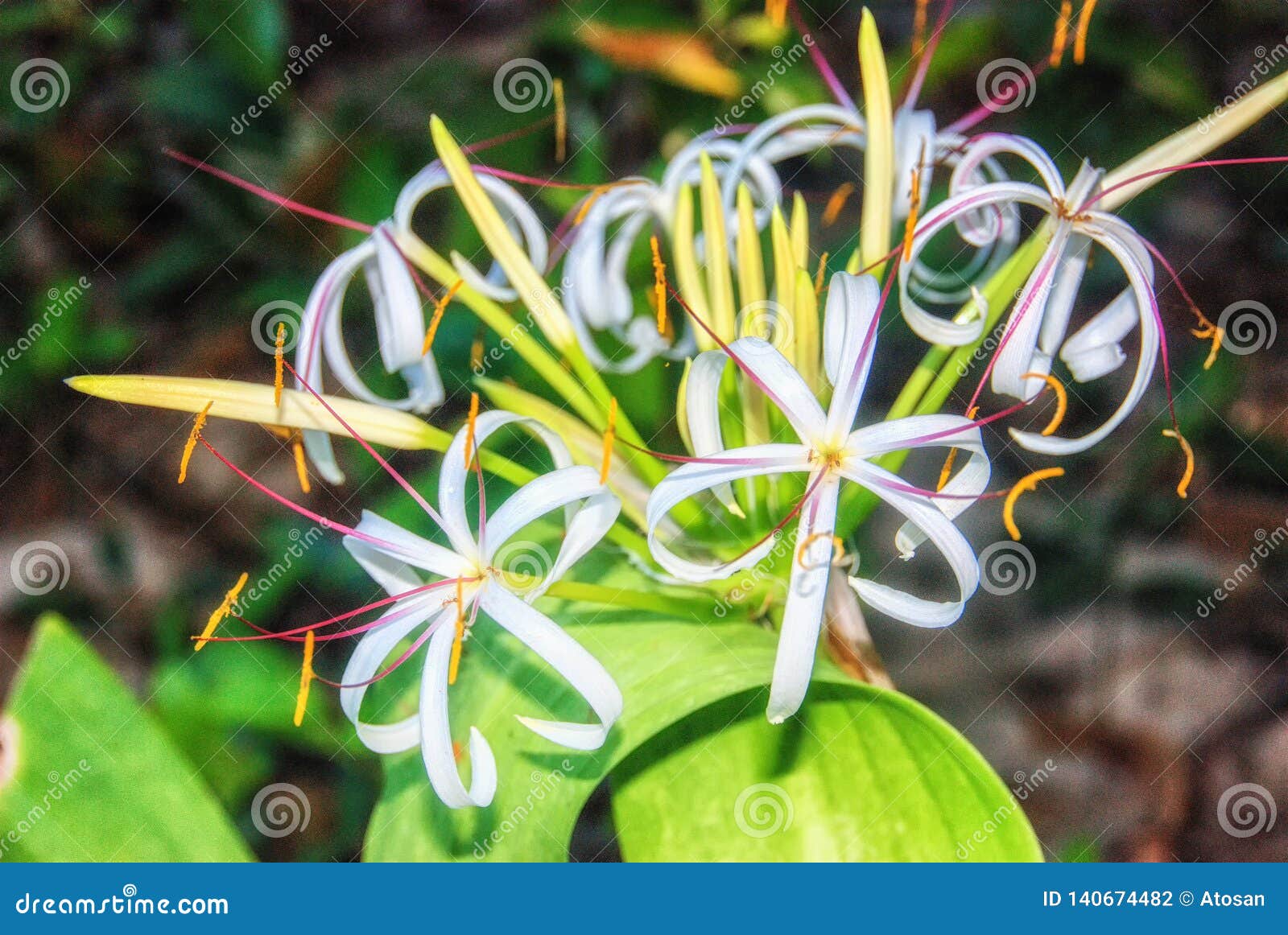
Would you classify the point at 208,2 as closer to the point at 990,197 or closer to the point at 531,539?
the point at 531,539

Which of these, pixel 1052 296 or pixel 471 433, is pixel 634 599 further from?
pixel 1052 296

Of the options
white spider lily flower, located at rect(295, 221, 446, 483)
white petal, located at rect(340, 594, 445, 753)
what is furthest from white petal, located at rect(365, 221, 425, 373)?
white petal, located at rect(340, 594, 445, 753)

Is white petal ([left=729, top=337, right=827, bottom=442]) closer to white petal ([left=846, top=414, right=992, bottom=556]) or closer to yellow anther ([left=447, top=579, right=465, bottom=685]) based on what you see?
white petal ([left=846, top=414, right=992, bottom=556])

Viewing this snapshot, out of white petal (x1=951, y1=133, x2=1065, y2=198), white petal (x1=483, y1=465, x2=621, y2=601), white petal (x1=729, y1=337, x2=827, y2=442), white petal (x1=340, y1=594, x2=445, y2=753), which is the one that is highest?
white petal (x1=951, y1=133, x2=1065, y2=198)

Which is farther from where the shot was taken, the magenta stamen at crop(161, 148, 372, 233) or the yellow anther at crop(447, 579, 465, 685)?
the magenta stamen at crop(161, 148, 372, 233)

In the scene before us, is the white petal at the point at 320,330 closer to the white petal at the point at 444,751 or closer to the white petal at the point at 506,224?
the white petal at the point at 506,224

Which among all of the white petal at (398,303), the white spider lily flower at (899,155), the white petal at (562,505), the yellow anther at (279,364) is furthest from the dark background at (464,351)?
the white petal at (562,505)

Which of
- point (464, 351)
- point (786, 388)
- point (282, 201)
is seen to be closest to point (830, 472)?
point (786, 388)
